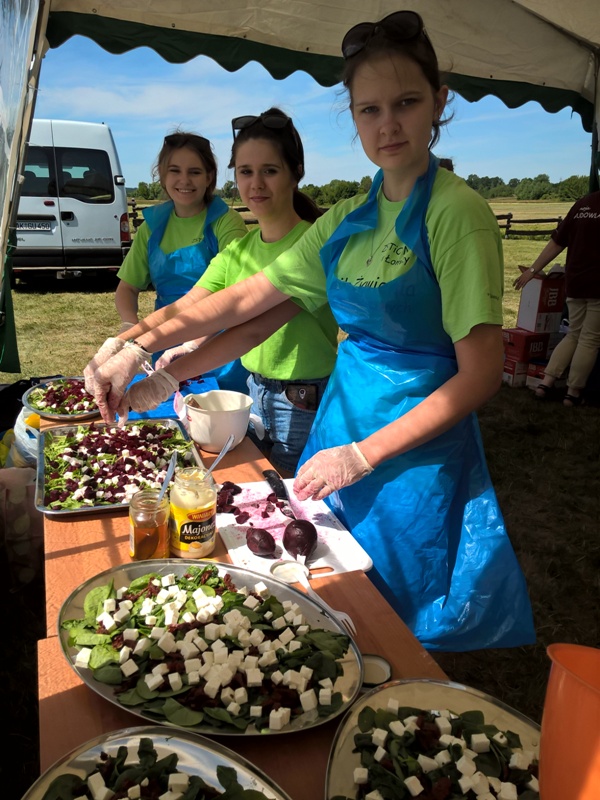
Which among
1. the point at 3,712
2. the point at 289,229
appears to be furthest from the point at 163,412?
the point at 3,712

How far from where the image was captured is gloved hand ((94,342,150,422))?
1.87 metres

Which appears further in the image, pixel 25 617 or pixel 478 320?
pixel 25 617

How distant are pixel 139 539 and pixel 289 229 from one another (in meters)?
1.57

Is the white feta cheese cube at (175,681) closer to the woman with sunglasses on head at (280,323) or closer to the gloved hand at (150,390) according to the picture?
the gloved hand at (150,390)

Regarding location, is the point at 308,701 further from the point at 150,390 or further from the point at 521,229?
the point at 521,229

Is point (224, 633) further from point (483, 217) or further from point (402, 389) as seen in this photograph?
point (483, 217)

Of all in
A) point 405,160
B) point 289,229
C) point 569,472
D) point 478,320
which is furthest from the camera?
point 569,472

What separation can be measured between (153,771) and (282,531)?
0.80 metres

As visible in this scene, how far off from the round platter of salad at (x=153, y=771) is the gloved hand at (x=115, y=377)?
1.13 metres

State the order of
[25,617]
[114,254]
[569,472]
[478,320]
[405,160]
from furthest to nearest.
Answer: [114,254], [569,472], [25,617], [405,160], [478,320]

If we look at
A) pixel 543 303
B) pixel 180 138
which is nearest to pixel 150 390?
pixel 180 138

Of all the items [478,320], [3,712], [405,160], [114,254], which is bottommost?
[3,712]

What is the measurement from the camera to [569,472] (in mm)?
4785

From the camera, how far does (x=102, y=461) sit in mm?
2064
